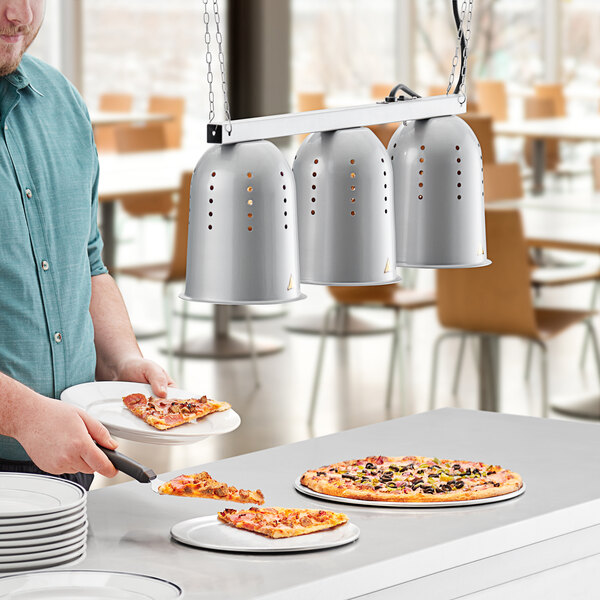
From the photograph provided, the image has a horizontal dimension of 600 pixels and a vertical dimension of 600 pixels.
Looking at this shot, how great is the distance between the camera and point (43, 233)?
2303mm

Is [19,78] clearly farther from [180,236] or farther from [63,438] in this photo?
[180,236]

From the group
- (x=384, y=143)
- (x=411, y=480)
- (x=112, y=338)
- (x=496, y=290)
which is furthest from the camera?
(x=384, y=143)

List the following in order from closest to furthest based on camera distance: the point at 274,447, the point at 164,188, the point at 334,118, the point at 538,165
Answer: the point at 334,118 → the point at 274,447 → the point at 164,188 → the point at 538,165

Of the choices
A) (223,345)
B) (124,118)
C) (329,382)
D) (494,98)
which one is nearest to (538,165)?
(494,98)

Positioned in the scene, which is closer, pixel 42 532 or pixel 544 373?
pixel 42 532

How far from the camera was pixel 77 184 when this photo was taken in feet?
7.80

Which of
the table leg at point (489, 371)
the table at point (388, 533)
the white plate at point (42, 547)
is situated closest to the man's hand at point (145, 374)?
the table at point (388, 533)

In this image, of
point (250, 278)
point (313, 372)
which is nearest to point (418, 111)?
point (250, 278)

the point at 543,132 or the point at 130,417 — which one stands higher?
the point at 543,132

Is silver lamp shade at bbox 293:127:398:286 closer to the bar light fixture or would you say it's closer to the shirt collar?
the bar light fixture

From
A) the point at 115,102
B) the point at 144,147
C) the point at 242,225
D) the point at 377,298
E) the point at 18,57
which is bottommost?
the point at 377,298

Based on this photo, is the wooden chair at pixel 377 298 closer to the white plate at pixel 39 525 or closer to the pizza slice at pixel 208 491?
the pizza slice at pixel 208 491

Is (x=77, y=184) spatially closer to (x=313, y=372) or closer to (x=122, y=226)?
(x=313, y=372)

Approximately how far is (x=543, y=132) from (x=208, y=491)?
6.63 meters
